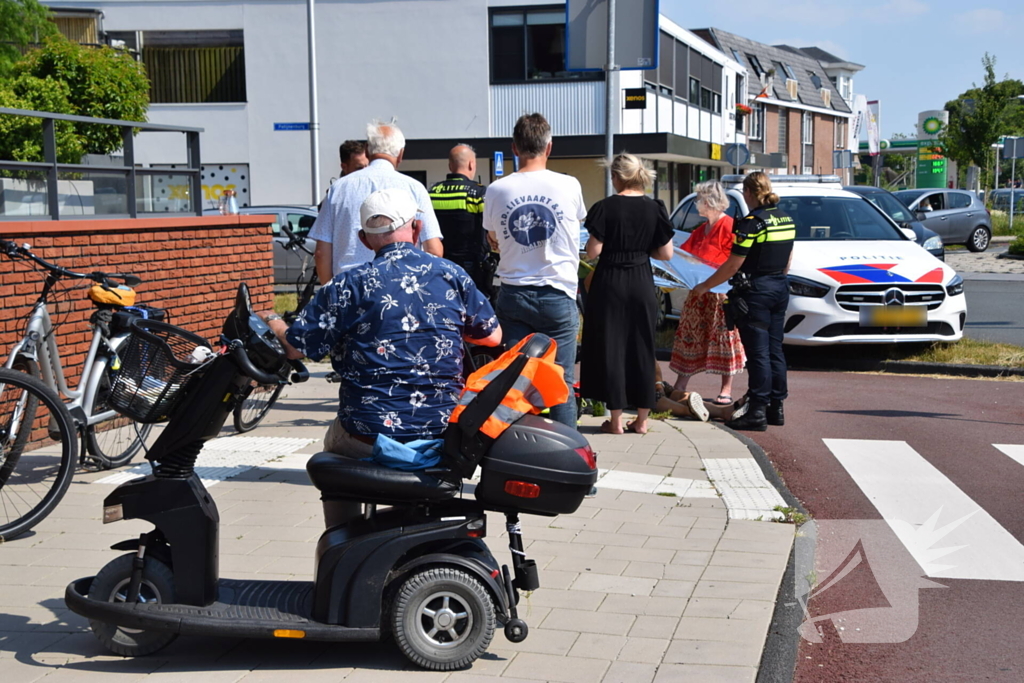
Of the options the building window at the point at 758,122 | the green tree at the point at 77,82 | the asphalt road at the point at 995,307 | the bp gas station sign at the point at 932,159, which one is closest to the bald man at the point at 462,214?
the asphalt road at the point at 995,307

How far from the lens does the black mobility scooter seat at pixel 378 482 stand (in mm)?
3891

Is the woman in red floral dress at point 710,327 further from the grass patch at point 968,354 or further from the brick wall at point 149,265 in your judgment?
the brick wall at point 149,265

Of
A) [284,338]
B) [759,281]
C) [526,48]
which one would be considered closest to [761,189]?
[759,281]

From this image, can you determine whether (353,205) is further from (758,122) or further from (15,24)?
(758,122)

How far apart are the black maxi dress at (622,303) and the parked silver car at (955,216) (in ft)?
80.8

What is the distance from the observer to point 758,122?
199 ft

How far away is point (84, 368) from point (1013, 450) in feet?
19.9

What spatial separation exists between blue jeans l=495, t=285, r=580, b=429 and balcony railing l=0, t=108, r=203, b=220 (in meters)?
3.40

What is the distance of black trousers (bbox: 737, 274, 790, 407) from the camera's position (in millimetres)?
8445

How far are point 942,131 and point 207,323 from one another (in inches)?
2116

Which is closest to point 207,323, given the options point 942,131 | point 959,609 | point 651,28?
point 651,28

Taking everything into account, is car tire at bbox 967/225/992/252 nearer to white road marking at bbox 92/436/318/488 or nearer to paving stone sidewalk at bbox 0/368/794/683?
paving stone sidewalk at bbox 0/368/794/683

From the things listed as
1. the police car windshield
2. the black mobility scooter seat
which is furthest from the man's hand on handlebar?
the police car windshield

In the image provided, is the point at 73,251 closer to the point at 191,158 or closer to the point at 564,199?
the point at 191,158
